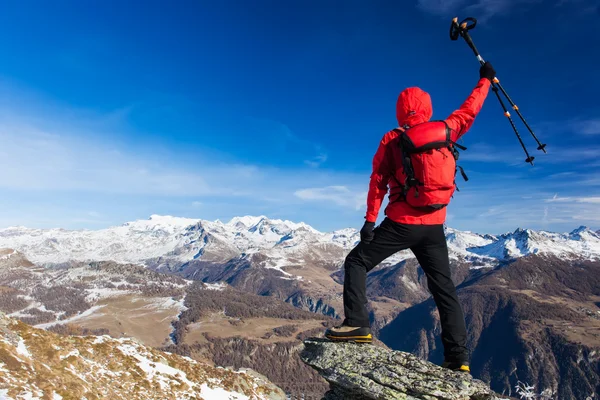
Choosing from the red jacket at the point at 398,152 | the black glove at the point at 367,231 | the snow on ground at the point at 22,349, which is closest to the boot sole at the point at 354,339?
the black glove at the point at 367,231

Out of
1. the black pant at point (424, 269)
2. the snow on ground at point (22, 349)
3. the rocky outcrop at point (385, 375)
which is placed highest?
the black pant at point (424, 269)

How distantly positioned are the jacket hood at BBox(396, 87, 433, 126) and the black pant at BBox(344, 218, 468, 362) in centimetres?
243

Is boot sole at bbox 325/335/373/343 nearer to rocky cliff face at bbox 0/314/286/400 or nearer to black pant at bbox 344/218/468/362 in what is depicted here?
black pant at bbox 344/218/468/362

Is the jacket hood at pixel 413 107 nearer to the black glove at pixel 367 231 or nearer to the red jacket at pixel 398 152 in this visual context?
the red jacket at pixel 398 152

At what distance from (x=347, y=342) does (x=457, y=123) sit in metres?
5.93

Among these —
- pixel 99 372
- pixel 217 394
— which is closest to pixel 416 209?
pixel 99 372

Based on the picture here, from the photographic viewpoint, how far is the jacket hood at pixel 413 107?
8.26 m

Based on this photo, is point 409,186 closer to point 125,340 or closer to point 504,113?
point 504,113

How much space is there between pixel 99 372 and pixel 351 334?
25645 mm

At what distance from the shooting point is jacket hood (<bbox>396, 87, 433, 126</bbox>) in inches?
325

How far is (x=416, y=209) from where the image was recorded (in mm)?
7918

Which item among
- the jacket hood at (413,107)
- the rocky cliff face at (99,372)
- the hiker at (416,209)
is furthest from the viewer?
the rocky cliff face at (99,372)

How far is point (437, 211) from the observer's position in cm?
805

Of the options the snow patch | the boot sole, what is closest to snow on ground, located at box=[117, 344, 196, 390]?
the snow patch
